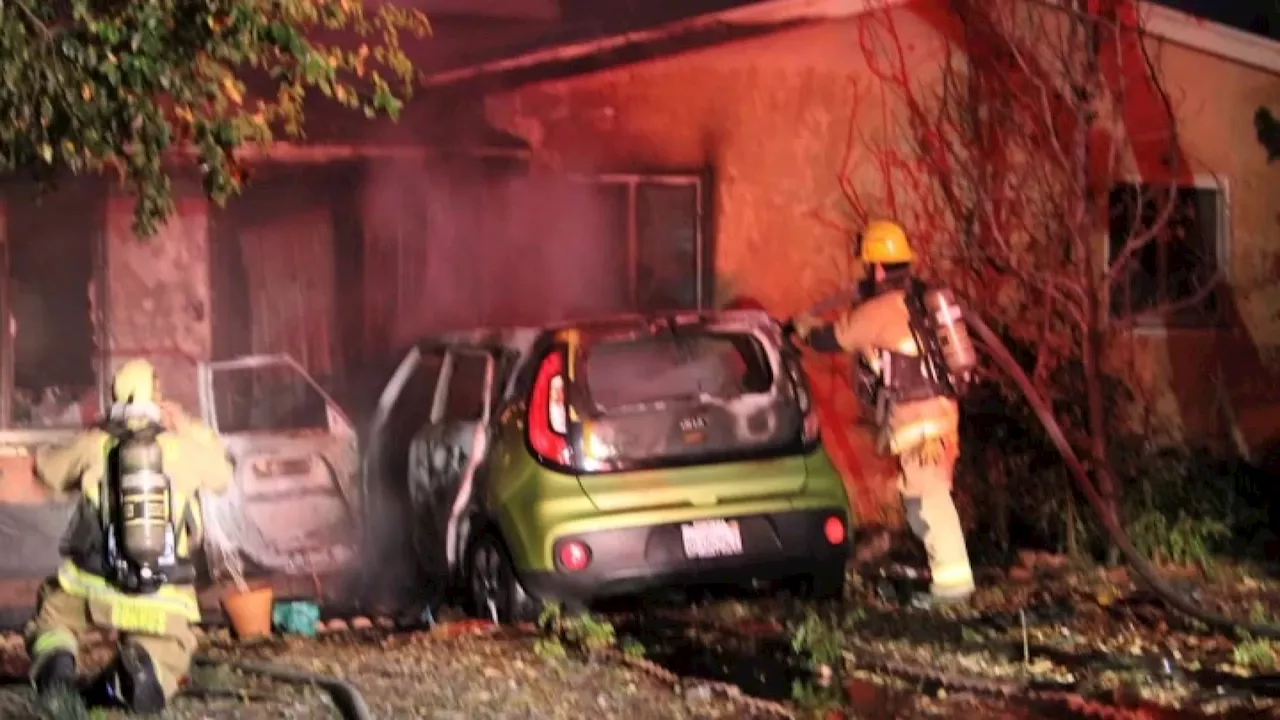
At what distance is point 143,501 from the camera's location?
5941 mm

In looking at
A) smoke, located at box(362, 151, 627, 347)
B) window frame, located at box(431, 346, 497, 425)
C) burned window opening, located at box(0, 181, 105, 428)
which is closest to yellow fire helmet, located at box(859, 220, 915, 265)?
window frame, located at box(431, 346, 497, 425)

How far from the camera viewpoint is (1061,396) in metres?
9.76

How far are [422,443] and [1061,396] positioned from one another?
4.15 metres

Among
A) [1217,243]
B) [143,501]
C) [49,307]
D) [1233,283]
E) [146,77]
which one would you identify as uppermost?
[146,77]

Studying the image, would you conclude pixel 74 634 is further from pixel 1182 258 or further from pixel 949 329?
pixel 1182 258

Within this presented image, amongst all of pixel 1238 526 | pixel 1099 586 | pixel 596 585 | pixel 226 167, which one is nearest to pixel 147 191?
pixel 226 167

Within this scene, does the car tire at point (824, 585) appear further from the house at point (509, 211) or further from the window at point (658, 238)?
the window at point (658, 238)

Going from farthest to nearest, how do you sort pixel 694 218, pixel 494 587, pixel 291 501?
pixel 694 218 → pixel 291 501 → pixel 494 587

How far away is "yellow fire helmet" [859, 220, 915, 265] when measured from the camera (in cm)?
841

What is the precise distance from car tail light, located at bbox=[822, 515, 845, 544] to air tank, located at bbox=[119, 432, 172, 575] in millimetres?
3506

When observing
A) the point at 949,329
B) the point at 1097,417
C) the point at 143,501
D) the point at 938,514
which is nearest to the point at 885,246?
the point at 949,329

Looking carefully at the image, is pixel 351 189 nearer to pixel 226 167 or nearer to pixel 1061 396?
pixel 226 167

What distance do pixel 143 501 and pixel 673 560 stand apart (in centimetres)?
277

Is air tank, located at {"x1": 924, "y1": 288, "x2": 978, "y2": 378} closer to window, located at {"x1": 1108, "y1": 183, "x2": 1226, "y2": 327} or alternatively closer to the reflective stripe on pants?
the reflective stripe on pants
